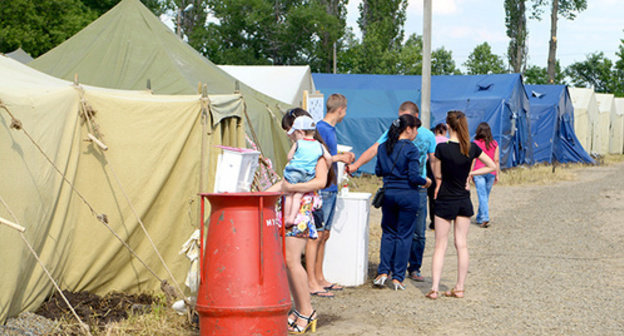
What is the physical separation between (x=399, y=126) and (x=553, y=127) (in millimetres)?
23012

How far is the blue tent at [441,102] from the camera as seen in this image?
23.3 m

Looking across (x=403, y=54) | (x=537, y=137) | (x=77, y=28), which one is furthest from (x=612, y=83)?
(x=77, y=28)

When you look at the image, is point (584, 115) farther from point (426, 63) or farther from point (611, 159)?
point (426, 63)

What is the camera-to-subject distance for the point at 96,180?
6.81 metres

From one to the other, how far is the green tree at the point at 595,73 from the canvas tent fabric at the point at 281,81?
47.9 meters

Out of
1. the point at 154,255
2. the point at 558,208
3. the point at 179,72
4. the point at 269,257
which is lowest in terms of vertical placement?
the point at 558,208

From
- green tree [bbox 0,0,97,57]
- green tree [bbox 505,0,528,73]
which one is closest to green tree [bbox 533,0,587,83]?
green tree [bbox 505,0,528,73]

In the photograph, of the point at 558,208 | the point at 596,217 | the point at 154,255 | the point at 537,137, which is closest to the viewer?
the point at 154,255

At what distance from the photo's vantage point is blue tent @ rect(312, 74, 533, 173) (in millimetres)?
23297

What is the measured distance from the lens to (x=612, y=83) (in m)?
59.0

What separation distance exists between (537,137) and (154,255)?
24.0 metres

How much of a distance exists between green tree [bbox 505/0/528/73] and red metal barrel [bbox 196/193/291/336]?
48696 mm

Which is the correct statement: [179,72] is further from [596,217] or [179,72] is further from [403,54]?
[403,54]

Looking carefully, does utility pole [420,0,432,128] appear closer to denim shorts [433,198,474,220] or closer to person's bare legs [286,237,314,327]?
denim shorts [433,198,474,220]
